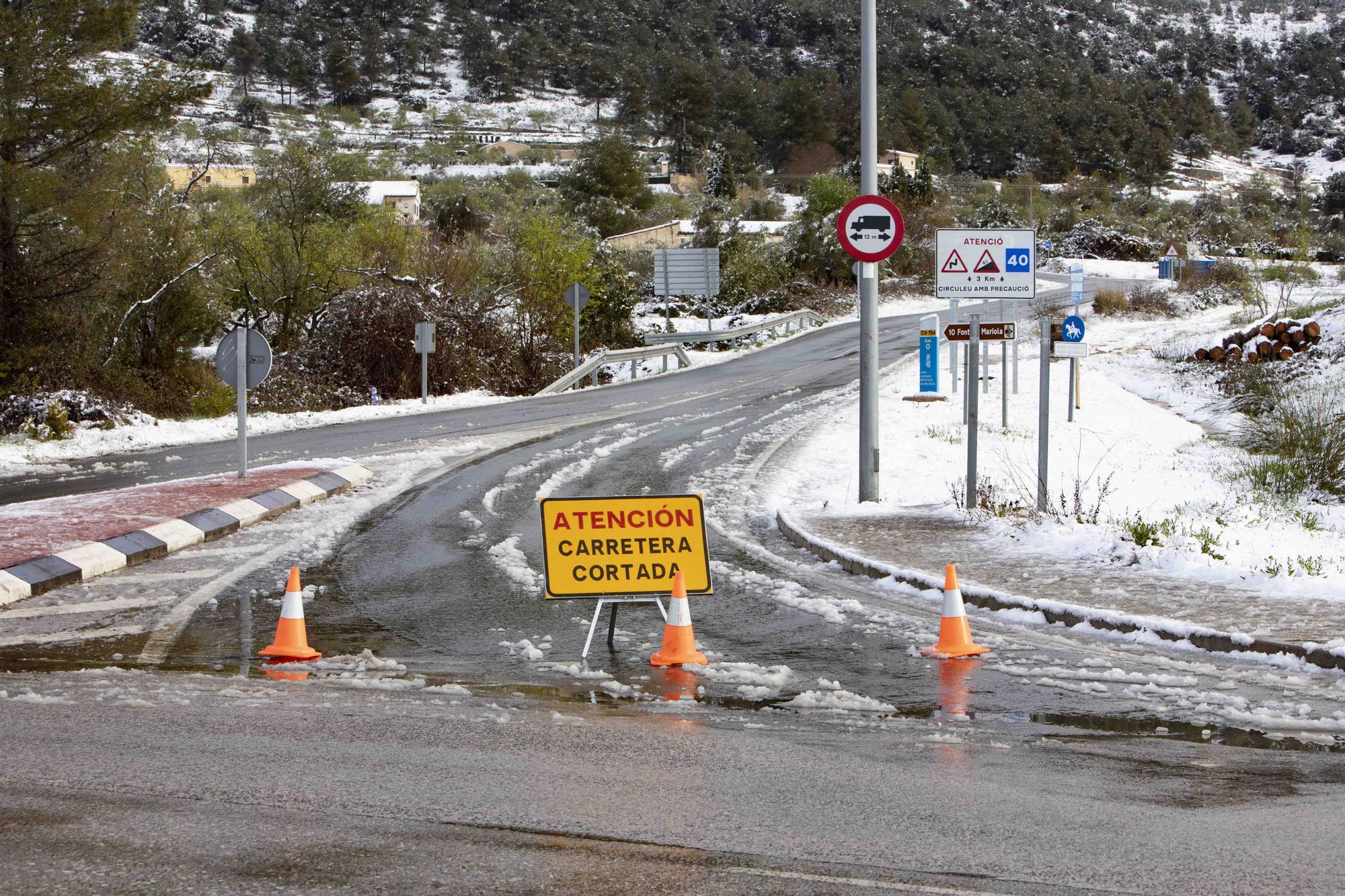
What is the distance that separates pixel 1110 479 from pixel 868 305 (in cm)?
330

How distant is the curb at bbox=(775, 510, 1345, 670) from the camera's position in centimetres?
754

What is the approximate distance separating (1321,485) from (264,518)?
1183 centimetres

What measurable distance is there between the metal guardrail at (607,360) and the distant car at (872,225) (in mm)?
17491

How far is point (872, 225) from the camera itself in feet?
41.8

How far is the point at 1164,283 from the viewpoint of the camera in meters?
59.0

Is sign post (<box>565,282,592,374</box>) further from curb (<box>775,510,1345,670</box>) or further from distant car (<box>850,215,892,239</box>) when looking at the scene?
curb (<box>775,510,1345,670</box>)

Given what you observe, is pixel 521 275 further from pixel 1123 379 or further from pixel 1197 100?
pixel 1197 100

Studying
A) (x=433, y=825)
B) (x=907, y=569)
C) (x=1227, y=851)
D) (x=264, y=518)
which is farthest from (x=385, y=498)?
(x=1227, y=851)

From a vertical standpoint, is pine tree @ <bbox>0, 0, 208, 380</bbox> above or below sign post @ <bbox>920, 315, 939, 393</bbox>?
above

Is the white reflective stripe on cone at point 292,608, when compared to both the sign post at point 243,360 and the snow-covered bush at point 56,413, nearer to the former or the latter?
the sign post at point 243,360

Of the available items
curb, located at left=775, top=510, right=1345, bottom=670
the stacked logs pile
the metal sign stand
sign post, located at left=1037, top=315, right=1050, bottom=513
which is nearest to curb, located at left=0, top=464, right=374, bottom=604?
the metal sign stand

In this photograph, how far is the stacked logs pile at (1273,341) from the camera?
97.3 ft

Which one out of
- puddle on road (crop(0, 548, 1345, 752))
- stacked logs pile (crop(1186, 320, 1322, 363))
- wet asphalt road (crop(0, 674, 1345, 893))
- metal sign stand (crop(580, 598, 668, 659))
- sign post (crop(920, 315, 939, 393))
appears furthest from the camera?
stacked logs pile (crop(1186, 320, 1322, 363))

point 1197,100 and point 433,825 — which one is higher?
point 1197,100
